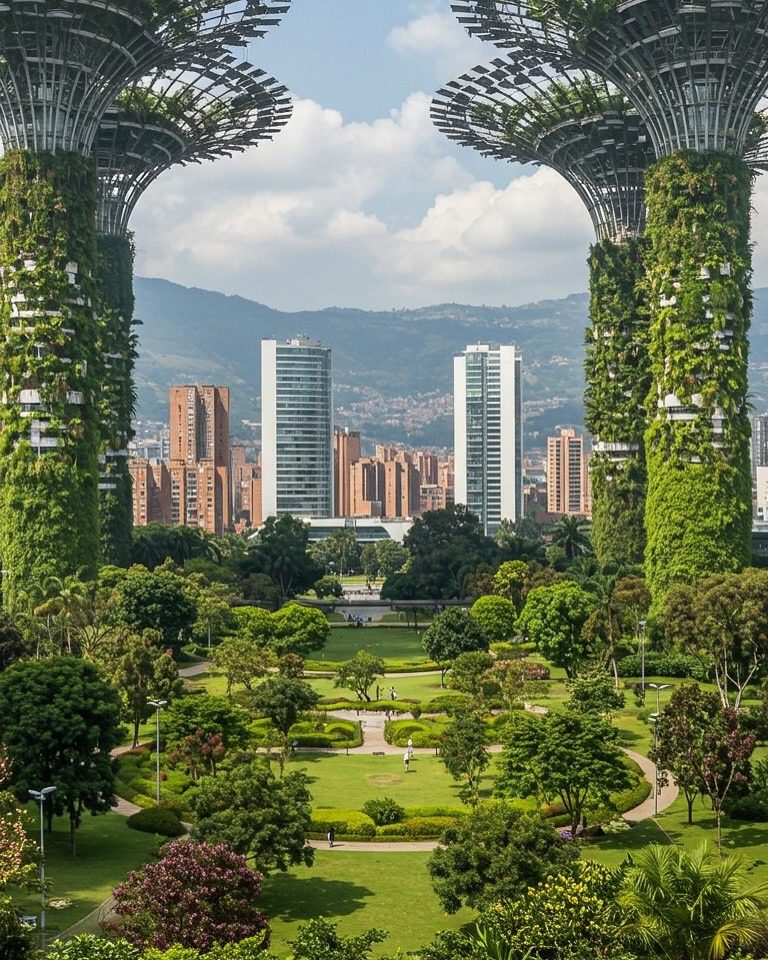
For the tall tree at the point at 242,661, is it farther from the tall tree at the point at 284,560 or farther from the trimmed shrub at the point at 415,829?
the tall tree at the point at 284,560

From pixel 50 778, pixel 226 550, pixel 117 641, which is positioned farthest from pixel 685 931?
pixel 226 550

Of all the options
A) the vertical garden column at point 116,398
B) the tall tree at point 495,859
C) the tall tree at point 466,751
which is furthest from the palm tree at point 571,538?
the tall tree at point 495,859

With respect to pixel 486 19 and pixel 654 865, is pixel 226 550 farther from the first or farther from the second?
pixel 654 865

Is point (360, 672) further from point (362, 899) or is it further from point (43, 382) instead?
point (43, 382)

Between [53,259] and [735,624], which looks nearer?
[735,624]

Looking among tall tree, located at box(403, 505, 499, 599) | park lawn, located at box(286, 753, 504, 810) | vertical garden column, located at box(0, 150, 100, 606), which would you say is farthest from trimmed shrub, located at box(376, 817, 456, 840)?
tall tree, located at box(403, 505, 499, 599)

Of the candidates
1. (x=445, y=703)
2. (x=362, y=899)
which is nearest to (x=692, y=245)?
(x=445, y=703)
